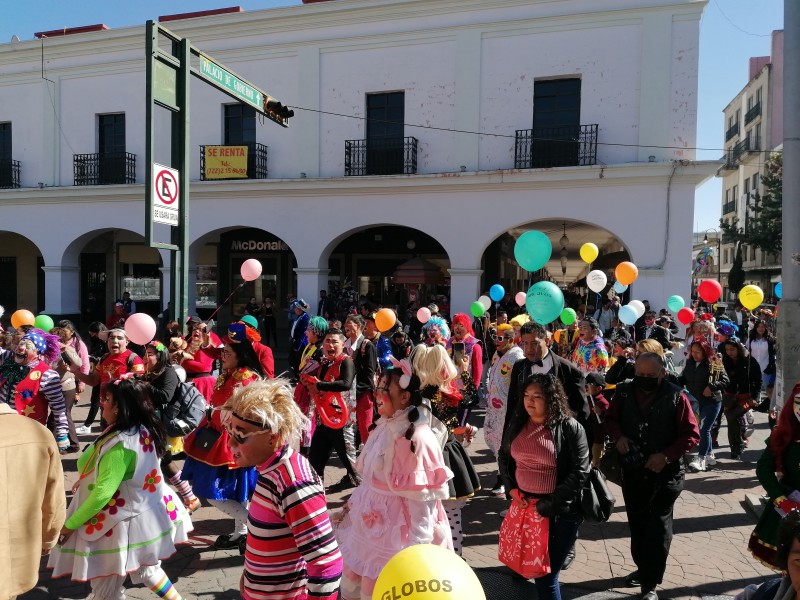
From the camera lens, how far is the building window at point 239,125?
1596 centimetres

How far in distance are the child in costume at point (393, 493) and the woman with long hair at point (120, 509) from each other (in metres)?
1.04

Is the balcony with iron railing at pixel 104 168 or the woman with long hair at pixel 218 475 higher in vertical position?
the balcony with iron railing at pixel 104 168

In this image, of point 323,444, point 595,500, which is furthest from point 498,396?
point 595,500

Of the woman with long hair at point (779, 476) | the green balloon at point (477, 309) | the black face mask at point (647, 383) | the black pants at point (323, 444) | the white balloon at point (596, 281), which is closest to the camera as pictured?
the woman with long hair at point (779, 476)

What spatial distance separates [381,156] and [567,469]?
41.3 feet

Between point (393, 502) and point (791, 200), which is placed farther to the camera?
point (791, 200)

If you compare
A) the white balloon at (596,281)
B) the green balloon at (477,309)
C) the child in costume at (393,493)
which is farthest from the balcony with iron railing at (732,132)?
the child in costume at (393,493)

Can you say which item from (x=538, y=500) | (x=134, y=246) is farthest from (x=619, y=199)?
(x=134, y=246)

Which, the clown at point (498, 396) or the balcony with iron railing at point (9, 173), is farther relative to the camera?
the balcony with iron railing at point (9, 173)

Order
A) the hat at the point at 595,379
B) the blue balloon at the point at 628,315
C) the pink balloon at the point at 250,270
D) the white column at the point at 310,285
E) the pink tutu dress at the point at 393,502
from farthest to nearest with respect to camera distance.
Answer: the white column at the point at 310,285 → the blue balloon at the point at 628,315 → the pink balloon at the point at 250,270 → the hat at the point at 595,379 → the pink tutu dress at the point at 393,502

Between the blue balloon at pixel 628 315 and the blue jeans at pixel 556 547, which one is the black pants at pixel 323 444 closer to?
the blue jeans at pixel 556 547

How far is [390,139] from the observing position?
14852 mm

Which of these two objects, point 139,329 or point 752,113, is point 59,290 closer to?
point 139,329

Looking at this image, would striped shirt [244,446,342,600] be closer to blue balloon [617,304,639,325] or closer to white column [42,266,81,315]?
blue balloon [617,304,639,325]
